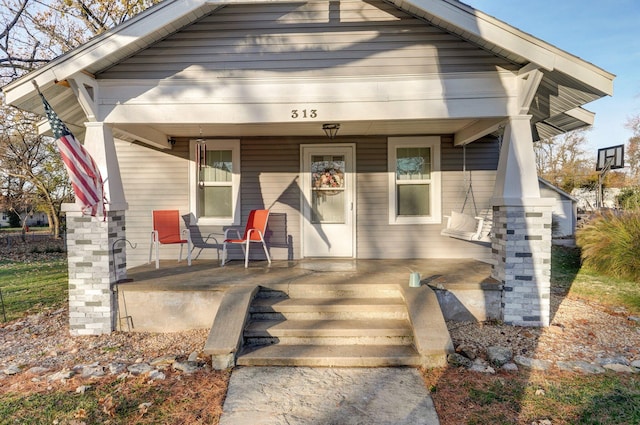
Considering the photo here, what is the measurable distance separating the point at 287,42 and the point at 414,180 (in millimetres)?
3103

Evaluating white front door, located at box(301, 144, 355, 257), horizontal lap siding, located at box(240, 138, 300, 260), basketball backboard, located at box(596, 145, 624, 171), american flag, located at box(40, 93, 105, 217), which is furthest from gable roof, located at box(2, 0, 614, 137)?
basketball backboard, located at box(596, 145, 624, 171)

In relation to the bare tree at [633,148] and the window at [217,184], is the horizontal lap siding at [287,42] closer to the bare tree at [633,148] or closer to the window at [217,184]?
the window at [217,184]

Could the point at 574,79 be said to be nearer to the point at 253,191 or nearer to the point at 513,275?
the point at 513,275

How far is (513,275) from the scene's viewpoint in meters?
4.14

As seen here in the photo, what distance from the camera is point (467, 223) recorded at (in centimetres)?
533

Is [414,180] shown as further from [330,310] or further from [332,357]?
[332,357]

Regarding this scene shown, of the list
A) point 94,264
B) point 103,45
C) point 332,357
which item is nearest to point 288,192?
point 94,264

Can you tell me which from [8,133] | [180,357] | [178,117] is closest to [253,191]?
[178,117]

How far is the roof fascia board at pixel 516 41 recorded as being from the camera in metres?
3.77

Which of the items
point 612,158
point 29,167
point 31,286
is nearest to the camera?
point 31,286

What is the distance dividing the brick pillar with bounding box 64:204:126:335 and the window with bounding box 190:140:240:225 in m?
2.18

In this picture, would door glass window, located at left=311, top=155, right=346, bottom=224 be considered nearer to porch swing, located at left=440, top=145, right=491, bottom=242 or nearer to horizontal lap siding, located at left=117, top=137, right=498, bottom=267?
horizontal lap siding, located at left=117, top=137, right=498, bottom=267

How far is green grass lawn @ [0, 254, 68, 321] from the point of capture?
534 cm

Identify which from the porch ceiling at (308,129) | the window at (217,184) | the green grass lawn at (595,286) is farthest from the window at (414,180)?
the window at (217,184)
